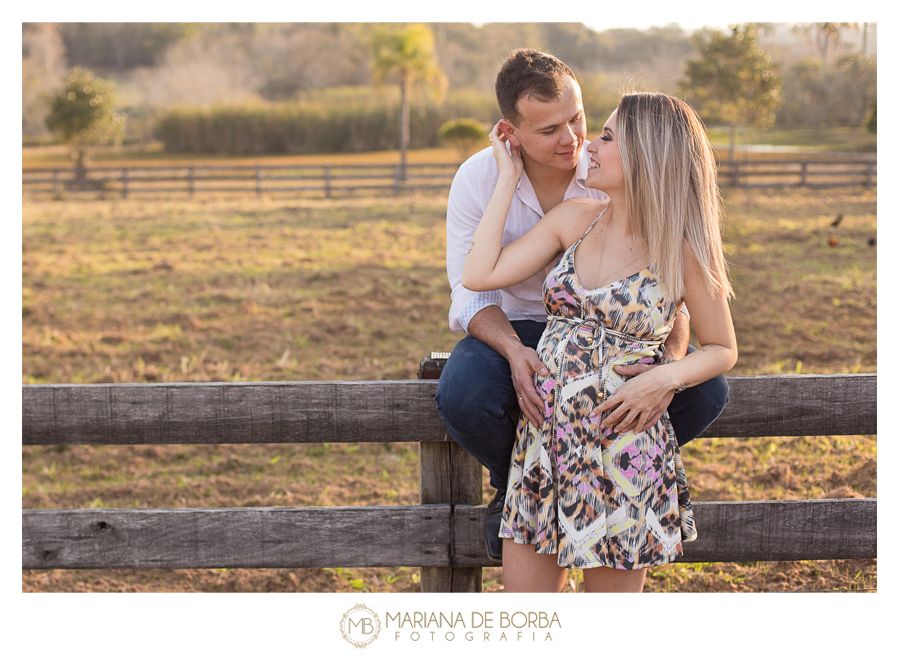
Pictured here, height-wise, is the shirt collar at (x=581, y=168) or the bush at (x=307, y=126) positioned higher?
the bush at (x=307, y=126)

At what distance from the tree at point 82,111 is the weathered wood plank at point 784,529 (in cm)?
2650

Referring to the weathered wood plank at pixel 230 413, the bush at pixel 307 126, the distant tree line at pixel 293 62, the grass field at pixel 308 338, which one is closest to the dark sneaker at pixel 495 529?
the weathered wood plank at pixel 230 413

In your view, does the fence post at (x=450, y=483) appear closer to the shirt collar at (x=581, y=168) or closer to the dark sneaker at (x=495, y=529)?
the dark sneaker at (x=495, y=529)

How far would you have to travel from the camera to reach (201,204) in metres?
16.1

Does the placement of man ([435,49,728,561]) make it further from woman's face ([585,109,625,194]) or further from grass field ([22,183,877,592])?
grass field ([22,183,877,592])

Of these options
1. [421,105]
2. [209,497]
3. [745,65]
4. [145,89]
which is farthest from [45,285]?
[145,89]

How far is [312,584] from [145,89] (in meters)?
40.8

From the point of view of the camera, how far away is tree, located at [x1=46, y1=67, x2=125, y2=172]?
24.1 m

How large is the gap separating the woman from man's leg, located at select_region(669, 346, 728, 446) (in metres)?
0.08

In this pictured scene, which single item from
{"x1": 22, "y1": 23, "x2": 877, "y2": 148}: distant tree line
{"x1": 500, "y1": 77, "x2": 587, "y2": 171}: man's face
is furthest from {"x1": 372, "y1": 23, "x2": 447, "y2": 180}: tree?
{"x1": 500, "y1": 77, "x2": 587, "y2": 171}: man's face

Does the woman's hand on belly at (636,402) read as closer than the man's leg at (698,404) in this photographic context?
Yes

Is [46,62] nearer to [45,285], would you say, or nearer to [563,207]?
[45,285]

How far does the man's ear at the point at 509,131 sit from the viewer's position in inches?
86.9
